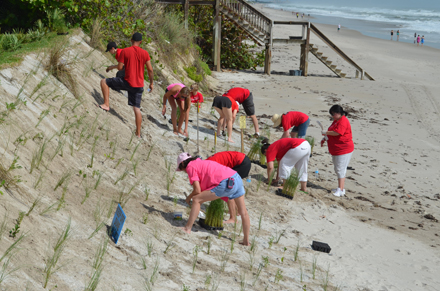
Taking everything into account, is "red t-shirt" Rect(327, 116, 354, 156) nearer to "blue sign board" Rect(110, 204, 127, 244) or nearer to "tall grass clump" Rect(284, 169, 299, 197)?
"tall grass clump" Rect(284, 169, 299, 197)

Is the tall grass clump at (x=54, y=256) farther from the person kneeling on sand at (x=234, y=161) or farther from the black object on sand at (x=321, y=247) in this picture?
the black object on sand at (x=321, y=247)

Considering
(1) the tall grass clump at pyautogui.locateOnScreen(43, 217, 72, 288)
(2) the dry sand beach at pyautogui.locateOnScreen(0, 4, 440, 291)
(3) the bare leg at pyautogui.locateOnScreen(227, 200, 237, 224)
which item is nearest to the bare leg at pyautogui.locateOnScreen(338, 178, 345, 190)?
(2) the dry sand beach at pyautogui.locateOnScreen(0, 4, 440, 291)

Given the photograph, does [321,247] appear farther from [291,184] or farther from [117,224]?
[117,224]

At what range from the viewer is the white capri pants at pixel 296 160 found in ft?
24.9

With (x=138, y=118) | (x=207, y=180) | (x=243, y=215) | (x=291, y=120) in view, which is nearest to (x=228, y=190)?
(x=207, y=180)

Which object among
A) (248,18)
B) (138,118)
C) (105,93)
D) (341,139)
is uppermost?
(248,18)

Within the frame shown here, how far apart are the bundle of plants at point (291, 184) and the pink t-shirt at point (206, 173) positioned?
2468mm

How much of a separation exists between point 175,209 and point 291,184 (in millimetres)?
2281

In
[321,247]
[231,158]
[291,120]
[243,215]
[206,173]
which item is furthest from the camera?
[291,120]

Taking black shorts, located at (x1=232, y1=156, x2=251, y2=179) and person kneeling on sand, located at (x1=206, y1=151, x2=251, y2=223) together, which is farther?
black shorts, located at (x1=232, y1=156, x2=251, y2=179)

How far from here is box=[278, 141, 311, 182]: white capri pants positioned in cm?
759

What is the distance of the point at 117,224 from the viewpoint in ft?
14.5

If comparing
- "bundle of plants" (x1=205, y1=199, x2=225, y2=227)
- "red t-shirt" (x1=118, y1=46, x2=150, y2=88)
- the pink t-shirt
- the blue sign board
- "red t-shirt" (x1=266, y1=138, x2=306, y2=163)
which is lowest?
"bundle of plants" (x1=205, y1=199, x2=225, y2=227)

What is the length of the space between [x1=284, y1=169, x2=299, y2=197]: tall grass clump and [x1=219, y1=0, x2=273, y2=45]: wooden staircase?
45.7 feet
